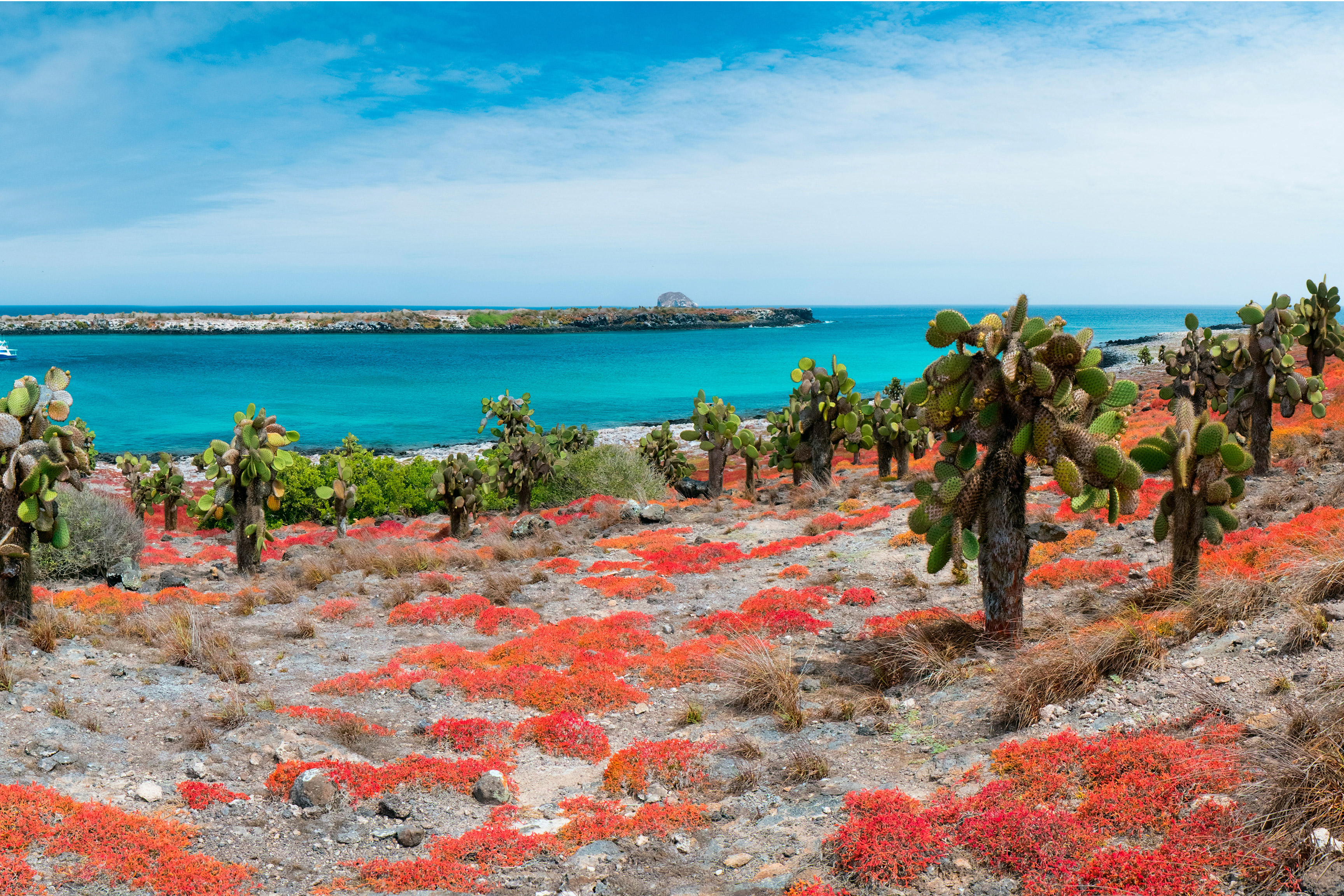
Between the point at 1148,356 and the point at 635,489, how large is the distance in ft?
218

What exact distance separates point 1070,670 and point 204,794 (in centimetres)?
682

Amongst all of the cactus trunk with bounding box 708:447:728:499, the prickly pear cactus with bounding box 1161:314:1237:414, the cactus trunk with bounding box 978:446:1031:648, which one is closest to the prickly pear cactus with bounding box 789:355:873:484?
the cactus trunk with bounding box 708:447:728:499

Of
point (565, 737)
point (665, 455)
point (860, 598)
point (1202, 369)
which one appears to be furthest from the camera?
point (665, 455)

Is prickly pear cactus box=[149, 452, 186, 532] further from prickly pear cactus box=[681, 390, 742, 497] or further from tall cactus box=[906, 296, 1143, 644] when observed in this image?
tall cactus box=[906, 296, 1143, 644]

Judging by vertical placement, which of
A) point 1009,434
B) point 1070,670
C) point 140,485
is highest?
point 1009,434

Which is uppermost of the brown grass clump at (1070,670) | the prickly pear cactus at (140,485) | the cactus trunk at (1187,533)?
the cactus trunk at (1187,533)

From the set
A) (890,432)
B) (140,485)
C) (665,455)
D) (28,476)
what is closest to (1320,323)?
(890,432)

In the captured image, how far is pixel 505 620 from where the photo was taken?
12141 millimetres

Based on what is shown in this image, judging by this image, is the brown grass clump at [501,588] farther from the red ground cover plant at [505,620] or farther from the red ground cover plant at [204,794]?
the red ground cover plant at [204,794]

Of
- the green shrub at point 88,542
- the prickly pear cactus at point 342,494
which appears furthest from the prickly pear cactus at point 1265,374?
the green shrub at point 88,542

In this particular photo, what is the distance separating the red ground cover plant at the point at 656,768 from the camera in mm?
6551

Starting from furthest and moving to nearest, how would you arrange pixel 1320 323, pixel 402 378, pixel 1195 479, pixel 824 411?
1. pixel 402 378
2. pixel 824 411
3. pixel 1320 323
4. pixel 1195 479

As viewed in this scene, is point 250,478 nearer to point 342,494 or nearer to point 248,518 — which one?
point 248,518

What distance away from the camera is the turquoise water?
61.7 meters
